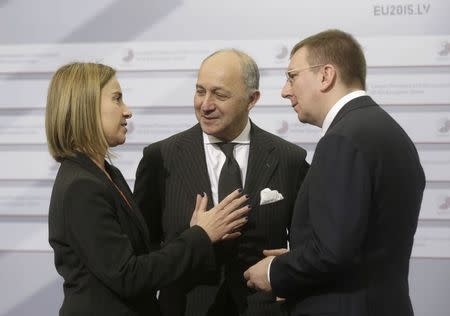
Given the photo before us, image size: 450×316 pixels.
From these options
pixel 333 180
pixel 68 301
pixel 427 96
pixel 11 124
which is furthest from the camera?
pixel 11 124

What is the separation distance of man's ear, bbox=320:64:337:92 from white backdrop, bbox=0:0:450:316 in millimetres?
1356

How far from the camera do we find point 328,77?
1.99 m

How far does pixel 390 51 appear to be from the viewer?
3.29 metres

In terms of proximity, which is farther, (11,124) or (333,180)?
(11,124)

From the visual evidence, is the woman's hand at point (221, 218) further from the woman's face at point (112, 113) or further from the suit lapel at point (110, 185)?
the woman's face at point (112, 113)

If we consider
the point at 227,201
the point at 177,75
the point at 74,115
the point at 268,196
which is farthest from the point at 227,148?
the point at 177,75

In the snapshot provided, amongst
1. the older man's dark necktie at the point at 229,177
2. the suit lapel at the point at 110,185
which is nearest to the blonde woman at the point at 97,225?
the suit lapel at the point at 110,185

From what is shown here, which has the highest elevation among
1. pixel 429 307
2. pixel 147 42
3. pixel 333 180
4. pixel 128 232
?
pixel 147 42

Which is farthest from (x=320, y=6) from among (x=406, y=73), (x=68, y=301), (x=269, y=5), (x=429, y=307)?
(x=68, y=301)

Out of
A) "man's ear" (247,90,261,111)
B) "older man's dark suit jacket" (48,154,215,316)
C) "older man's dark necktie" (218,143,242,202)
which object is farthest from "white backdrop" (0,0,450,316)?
"older man's dark suit jacket" (48,154,215,316)

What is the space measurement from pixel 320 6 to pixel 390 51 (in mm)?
377

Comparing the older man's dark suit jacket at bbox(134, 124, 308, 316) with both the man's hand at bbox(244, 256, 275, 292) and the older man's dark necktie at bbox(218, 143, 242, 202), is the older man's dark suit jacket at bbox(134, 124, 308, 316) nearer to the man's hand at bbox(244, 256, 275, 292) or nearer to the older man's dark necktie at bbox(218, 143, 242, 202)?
the older man's dark necktie at bbox(218, 143, 242, 202)

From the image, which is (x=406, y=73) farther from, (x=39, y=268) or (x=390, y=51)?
(x=39, y=268)

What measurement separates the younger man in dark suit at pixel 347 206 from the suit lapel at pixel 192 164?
1.70 ft
